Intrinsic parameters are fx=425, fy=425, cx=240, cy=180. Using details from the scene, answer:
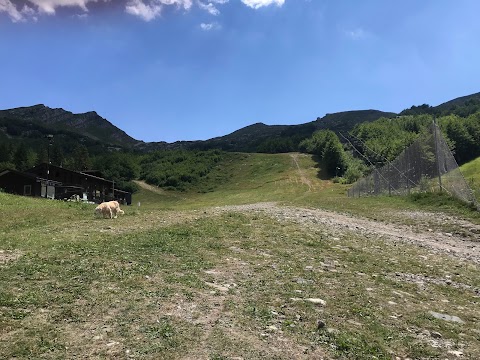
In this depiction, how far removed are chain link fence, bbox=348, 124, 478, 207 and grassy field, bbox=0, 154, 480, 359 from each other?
13.5 meters

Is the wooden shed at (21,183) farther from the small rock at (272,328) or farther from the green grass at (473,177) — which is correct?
the small rock at (272,328)

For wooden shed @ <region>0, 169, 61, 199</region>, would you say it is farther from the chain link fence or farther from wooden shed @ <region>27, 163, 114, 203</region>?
the chain link fence

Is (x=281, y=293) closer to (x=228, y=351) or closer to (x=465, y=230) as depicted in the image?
(x=228, y=351)

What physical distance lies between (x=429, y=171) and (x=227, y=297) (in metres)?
25.9

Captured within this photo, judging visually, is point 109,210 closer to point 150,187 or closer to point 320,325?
point 320,325

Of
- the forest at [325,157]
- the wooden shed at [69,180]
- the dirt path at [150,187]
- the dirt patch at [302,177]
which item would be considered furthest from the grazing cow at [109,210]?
the dirt path at [150,187]

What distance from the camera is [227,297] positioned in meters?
7.74

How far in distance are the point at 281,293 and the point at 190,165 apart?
545 ft

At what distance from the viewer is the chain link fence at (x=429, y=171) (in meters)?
26.4

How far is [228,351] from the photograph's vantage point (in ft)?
18.0

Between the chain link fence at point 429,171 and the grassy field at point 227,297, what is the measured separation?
13483 mm

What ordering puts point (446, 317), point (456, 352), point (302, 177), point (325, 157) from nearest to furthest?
point (456, 352), point (446, 317), point (302, 177), point (325, 157)

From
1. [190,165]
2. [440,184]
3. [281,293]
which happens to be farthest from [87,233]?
[190,165]

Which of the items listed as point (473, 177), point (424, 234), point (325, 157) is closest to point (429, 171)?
point (424, 234)
